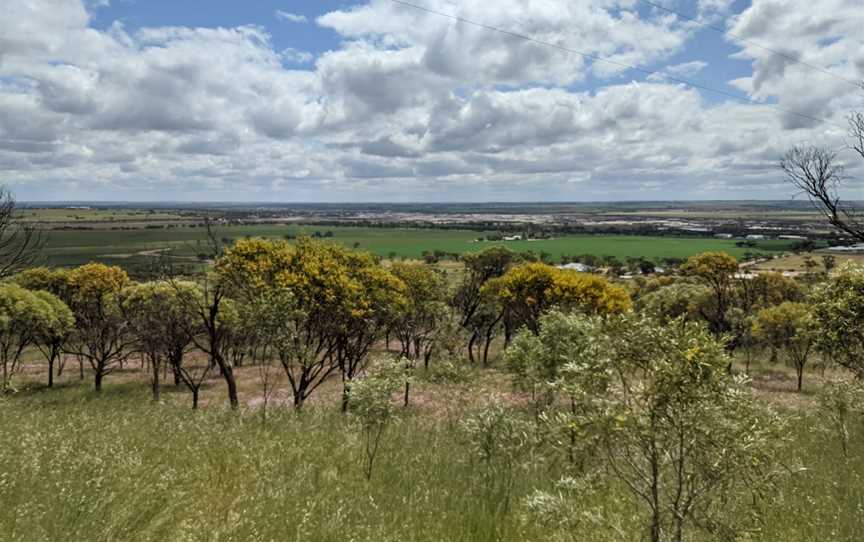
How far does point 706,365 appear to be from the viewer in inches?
200

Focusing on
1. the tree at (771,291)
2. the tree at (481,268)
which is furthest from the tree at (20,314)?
the tree at (771,291)

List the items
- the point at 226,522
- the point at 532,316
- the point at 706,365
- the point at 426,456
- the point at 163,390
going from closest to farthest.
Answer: the point at 706,365
the point at 226,522
the point at 426,456
the point at 532,316
the point at 163,390

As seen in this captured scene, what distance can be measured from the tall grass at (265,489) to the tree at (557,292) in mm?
17168

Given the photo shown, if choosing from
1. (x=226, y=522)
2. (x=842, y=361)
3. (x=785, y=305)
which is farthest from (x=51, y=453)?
(x=785, y=305)

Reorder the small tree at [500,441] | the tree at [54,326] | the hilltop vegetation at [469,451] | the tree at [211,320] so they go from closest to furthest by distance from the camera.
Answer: the hilltop vegetation at [469,451] → the small tree at [500,441] → the tree at [211,320] → the tree at [54,326]

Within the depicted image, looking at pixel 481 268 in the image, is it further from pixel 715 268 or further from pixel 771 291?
pixel 771 291

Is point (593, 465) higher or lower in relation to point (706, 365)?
lower

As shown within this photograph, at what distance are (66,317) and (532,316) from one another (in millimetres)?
37707

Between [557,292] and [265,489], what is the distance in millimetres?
25845

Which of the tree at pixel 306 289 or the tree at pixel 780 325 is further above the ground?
the tree at pixel 306 289

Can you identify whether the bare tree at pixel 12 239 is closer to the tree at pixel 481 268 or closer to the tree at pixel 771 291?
the tree at pixel 481 268

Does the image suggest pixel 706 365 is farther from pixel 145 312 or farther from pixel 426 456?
pixel 145 312

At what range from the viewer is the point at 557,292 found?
31328mm

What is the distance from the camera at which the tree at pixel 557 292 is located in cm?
3066
